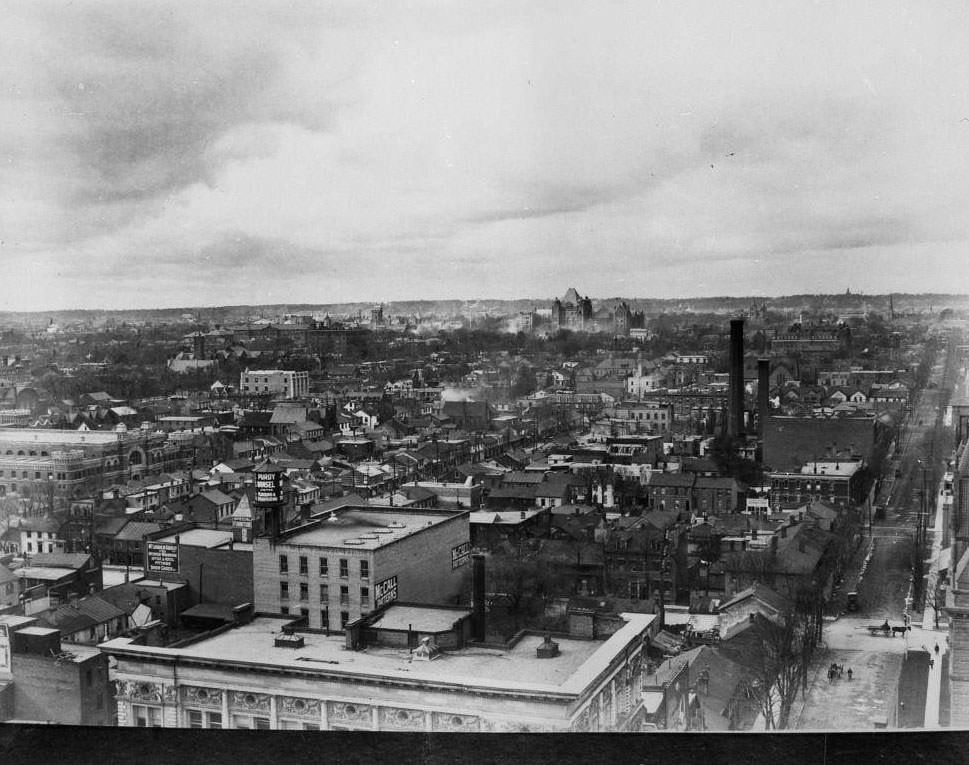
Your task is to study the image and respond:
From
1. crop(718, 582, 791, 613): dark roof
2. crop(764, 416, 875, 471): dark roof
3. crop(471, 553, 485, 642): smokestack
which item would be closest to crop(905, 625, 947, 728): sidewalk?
crop(718, 582, 791, 613): dark roof

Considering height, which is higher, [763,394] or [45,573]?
[763,394]

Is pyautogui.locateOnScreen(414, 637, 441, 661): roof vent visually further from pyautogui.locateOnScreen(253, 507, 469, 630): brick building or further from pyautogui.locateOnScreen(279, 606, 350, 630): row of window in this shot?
pyautogui.locateOnScreen(279, 606, 350, 630): row of window

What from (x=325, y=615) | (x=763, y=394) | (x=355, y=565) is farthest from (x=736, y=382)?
(x=325, y=615)

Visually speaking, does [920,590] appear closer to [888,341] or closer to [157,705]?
[888,341]

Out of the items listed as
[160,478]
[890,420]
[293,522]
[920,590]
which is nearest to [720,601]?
[920,590]

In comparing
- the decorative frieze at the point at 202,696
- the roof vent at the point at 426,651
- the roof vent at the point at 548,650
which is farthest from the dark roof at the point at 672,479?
the decorative frieze at the point at 202,696

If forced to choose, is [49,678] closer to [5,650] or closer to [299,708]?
[5,650]
